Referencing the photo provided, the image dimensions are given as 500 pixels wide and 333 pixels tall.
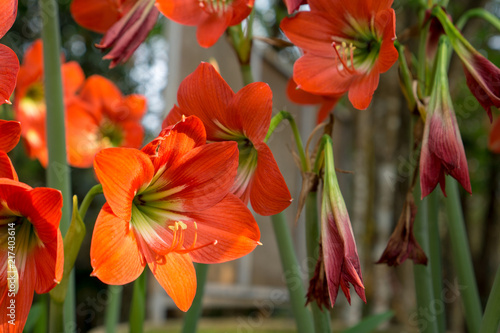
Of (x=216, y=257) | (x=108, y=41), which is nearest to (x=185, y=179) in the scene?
(x=216, y=257)

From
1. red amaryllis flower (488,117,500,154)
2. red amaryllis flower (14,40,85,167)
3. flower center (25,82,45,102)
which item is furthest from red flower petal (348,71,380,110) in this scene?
flower center (25,82,45,102)

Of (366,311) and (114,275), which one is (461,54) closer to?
(114,275)

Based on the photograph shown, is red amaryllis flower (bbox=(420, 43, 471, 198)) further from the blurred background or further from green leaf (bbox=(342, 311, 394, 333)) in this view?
green leaf (bbox=(342, 311, 394, 333))

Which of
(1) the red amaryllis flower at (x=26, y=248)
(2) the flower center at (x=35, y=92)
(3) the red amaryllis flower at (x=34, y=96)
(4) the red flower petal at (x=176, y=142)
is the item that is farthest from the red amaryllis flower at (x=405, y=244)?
(2) the flower center at (x=35, y=92)

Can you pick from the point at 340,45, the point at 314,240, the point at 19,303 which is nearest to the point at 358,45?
the point at 340,45

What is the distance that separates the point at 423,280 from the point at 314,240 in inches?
6.1

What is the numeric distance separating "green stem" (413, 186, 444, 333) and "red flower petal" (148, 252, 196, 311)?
0.28m

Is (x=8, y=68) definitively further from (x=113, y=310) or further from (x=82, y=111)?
(x=82, y=111)

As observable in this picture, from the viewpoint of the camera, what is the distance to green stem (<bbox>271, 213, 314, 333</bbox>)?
0.63 m

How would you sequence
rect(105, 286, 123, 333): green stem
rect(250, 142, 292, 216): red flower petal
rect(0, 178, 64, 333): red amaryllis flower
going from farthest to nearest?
rect(105, 286, 123, 333): green stem
rect(250, 142, 292, 216): red flower petal
rect(0, 178, 64, 333): red amaryllis flower

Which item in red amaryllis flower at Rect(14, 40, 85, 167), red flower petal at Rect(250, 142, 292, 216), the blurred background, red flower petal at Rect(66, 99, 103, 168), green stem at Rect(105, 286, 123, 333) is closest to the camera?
red flower petal at Rect(250, 142, 292, 216)

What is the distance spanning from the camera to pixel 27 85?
1227 millimetres

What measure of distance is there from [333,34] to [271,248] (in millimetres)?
3297

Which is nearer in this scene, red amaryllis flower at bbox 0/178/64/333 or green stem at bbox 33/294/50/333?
red amaryllis flower at bbox 0/178/64/333
